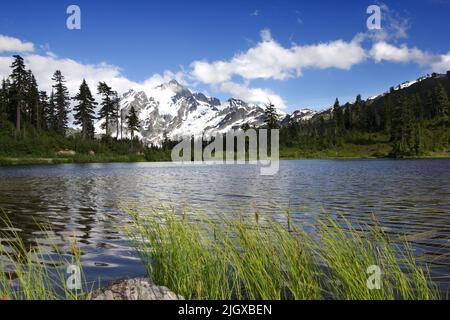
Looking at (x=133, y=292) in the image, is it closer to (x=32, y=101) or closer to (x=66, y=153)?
(x=66, y=153)

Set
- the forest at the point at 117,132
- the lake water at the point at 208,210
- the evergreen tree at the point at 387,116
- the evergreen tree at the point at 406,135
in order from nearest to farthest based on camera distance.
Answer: the lake water at the point at 208,210 < the forest at the point at 117,132 < the evergreen tree at the point at 406,135 < the evergreen tree at the point at 387,116

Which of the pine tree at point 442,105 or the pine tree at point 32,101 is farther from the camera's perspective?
the pine tree at point 442,105

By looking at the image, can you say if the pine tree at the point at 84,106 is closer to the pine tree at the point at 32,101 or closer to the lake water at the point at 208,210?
the pine tree at the point at 32,101

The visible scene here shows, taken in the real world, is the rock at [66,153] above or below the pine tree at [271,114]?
below

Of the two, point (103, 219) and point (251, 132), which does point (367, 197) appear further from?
point (251, 132)

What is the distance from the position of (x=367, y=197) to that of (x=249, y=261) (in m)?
19.2

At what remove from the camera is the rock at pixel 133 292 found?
5578mm

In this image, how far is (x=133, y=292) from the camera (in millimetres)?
5637

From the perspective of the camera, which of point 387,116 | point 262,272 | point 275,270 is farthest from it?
point 387,116

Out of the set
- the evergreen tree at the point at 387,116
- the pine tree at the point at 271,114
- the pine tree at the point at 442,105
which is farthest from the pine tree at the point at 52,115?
the pine tree at the point at 442,105

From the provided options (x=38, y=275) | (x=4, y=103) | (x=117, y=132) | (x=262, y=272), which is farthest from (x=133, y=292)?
(x=117, y=132)

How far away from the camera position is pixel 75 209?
20.1 metres

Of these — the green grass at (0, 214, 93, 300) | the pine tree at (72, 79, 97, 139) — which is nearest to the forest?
the pine tree at (72, 79, 97, 139)

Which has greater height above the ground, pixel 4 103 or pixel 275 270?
pixel 4 103
